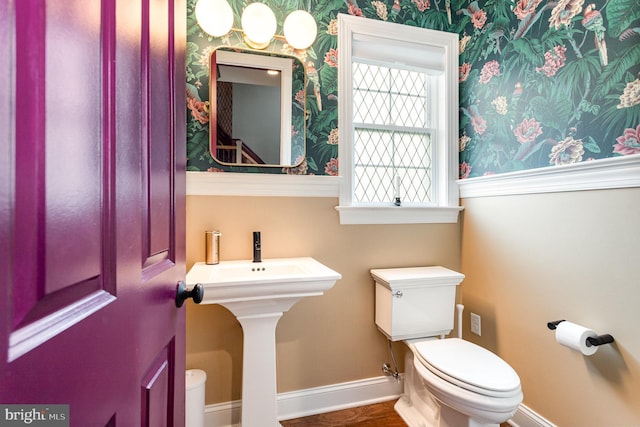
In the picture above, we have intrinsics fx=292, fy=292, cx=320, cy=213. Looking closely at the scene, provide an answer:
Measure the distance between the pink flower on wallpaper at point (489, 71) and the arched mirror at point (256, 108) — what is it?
1.09m

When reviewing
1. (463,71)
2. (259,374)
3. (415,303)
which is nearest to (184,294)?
(259,374)

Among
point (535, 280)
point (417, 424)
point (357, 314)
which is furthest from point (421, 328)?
point (535, 280)

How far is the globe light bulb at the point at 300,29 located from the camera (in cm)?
160

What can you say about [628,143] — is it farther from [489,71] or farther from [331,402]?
[331,402]

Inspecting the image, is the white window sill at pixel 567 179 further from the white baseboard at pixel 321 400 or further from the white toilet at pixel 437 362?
the white baseboard at pixel 321 400

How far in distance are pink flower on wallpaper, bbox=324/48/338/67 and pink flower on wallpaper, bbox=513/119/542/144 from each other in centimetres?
107

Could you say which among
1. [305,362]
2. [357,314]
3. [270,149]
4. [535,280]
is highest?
[270,149]

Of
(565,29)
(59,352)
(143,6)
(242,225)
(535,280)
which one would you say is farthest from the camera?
(242,225)

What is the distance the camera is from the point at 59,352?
Result: 318 mm

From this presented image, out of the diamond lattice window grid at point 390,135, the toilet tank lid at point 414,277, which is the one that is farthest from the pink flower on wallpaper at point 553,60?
the toilet tank lid at point 414,277

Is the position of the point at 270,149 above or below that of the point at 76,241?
above

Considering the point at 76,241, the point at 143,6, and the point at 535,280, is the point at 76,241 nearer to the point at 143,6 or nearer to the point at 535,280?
the point at 143,6

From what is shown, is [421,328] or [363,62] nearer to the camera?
[421,328]

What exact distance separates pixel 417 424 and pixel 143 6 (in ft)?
6.64
